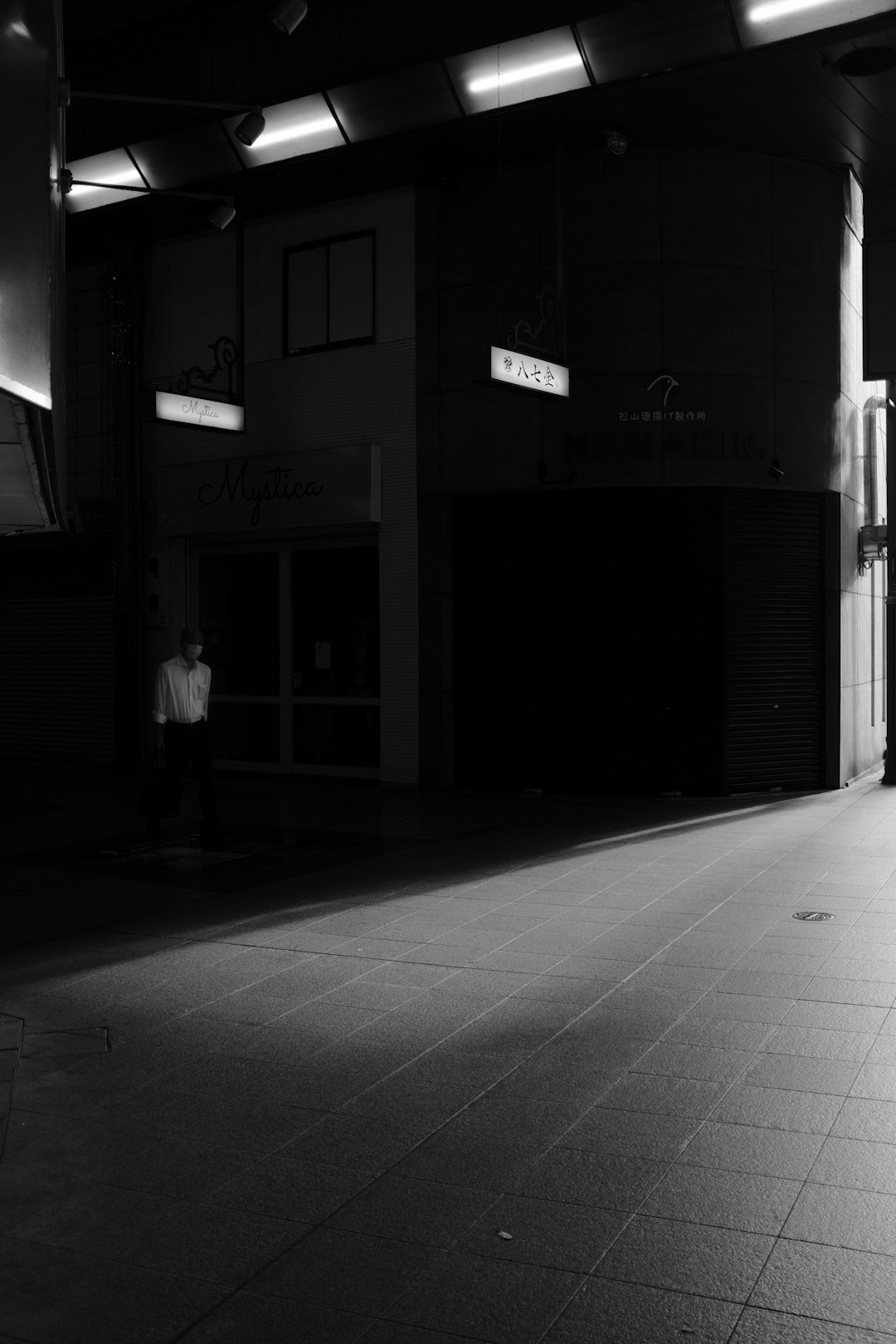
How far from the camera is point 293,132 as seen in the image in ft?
44.8

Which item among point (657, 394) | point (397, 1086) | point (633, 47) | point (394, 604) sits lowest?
point (397, 1086)

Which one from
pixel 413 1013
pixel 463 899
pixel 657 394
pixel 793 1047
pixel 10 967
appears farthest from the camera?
pixel 657 394

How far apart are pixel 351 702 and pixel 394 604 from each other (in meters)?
1.40

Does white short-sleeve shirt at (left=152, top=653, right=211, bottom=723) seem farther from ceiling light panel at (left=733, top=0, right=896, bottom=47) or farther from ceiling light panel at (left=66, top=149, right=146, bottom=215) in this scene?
ceiling light panel at (left=733, top=0, right=896, bottom=47)

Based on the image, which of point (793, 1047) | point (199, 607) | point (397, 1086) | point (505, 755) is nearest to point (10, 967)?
point (397, 1086)

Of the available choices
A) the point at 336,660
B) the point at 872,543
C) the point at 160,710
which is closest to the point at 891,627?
the point at 872,543

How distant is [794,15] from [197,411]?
7.11m

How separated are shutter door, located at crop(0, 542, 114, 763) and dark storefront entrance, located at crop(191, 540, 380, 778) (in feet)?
6.70

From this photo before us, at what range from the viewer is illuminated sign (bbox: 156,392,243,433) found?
13844 mm

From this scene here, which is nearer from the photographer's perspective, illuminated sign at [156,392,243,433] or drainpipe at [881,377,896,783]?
illuminated sign at [156,392,243,433]

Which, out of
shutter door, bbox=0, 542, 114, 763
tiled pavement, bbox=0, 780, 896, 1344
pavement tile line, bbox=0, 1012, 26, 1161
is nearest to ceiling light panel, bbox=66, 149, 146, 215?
shutter door, bbox=0, 542, 114, 763

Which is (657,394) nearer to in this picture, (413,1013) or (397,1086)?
(413,1013)

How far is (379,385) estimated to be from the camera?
15258mm

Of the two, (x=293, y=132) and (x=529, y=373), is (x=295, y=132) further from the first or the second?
(x=529, y=373)
